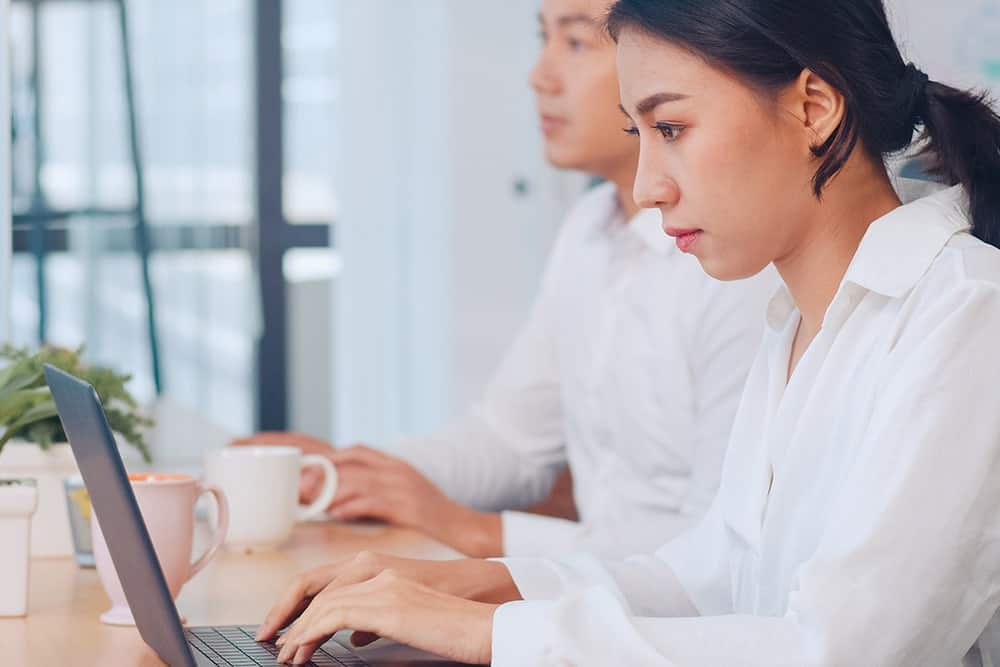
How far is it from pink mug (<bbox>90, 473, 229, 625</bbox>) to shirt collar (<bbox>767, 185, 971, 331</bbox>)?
0.52 m

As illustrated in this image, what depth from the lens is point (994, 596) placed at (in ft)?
2.86

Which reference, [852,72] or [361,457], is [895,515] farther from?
[361,457]

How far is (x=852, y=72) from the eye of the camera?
101cm

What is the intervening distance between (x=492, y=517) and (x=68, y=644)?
0.77 m

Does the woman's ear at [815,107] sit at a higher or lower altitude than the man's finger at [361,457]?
higher

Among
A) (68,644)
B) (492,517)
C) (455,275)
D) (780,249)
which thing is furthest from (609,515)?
(455,275)

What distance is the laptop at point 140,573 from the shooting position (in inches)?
33.7

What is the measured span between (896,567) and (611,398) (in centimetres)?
100

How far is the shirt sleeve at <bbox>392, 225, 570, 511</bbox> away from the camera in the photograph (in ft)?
6.48

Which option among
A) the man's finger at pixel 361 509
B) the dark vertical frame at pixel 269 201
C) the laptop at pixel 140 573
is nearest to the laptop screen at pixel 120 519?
the laptop at pixel 140 573

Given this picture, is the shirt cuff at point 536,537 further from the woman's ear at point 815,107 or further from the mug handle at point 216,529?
the woman's ear at point 815,107

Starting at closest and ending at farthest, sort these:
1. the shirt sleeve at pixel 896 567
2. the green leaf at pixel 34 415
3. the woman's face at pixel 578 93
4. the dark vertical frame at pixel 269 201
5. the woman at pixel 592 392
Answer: the shirt sleeve at pixel 896 567 → the green leaf at pixel 34 415 → the woman at pixel 592 392 → the woman's face at pixel 578 93 → the dark vertical frame at pixel 269 201

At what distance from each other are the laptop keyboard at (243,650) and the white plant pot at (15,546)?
14cm

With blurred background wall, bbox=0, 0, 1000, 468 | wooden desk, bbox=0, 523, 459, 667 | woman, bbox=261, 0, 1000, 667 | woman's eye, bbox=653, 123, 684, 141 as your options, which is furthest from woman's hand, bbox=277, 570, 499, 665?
blurred background wall, bbox=0, 0, 1000, 468
